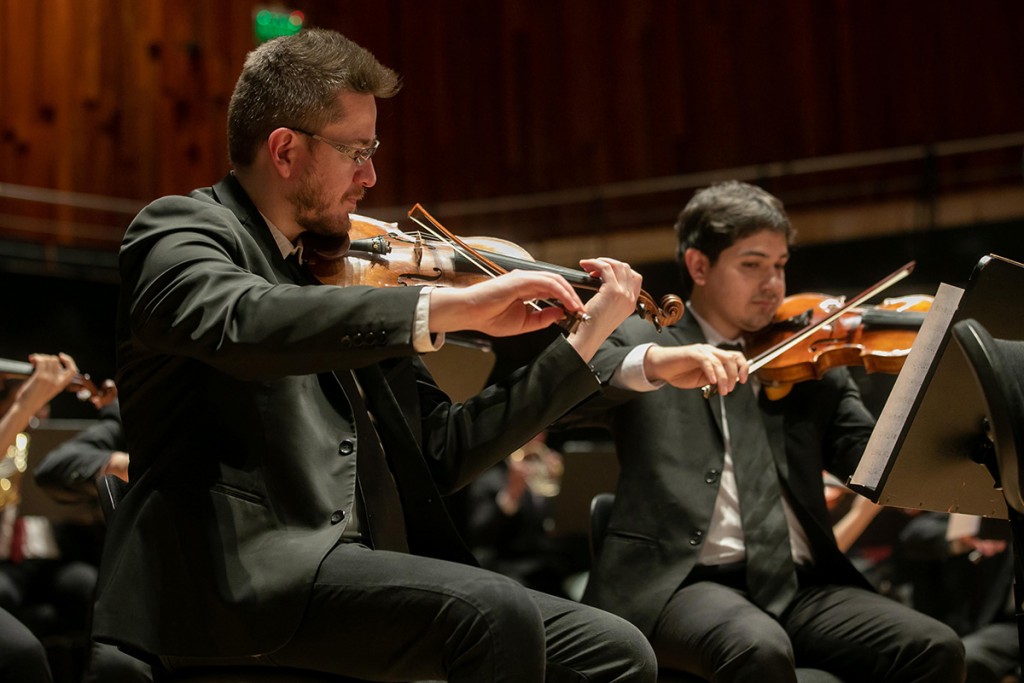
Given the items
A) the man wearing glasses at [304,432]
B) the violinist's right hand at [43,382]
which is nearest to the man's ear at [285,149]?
the man wearing glasses at [304,432]

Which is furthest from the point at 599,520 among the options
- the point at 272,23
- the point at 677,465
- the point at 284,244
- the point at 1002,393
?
the point at 272,23

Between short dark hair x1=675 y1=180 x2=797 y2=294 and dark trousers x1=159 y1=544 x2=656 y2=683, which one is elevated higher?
short dark hair x1=675 y1=180 x2=797 y2=294

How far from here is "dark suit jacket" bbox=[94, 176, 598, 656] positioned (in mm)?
1452

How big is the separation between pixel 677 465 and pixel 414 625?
1.15 metres

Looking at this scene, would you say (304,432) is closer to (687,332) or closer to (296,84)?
(296,84)

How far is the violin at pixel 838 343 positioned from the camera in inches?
104

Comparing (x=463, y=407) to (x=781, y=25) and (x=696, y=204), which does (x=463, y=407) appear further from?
(x=781, y=25)

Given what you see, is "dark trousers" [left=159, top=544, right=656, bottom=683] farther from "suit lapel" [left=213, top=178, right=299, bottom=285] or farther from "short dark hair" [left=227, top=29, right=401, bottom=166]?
"short dark hair" [left=227, top=29, right=401, bottom=166]

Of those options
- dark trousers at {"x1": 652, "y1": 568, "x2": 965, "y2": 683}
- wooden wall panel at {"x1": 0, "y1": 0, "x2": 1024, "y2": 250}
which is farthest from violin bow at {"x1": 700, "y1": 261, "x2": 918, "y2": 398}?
wooden wall panel at {"x1": 0, "y1": 0, "x2": 1024, "y2": 250}

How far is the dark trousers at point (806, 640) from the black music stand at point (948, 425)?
0.39 metres

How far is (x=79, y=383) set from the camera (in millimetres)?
3545

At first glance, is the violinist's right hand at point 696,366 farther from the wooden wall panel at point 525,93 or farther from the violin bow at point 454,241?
the wooden wall panel at point 525,93

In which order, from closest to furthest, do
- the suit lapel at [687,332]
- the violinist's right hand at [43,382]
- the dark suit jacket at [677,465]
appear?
the dark suit jacket at [677,465]
the suit lapel at [687,332]
the violinist's right hand at [43,382]

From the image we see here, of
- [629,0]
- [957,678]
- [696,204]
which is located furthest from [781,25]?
[957,678]
